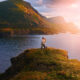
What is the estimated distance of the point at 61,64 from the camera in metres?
25.1

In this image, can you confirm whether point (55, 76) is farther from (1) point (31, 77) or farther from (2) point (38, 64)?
(2) point (38, 64)

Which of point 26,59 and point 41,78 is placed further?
point 26,59

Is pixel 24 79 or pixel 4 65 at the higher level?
pixel 24 79

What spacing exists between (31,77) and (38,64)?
26.7 feet

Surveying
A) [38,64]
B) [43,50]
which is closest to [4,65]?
[43,50]

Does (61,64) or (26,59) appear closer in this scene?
(61,64)

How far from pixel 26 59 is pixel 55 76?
14.7 meters

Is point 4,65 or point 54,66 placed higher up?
point 54,66

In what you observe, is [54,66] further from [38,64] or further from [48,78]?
[48,78]

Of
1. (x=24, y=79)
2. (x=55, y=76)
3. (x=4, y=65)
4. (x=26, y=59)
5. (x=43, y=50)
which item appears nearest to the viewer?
(x=24, y=79)

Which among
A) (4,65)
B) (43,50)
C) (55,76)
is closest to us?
(55,76)

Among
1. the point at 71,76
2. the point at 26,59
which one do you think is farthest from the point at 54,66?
the point at 26,59

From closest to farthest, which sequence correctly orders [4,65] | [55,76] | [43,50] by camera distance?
1. [55,76]
2. [43,50]
3. [4,65]

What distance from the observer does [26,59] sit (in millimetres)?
33250
